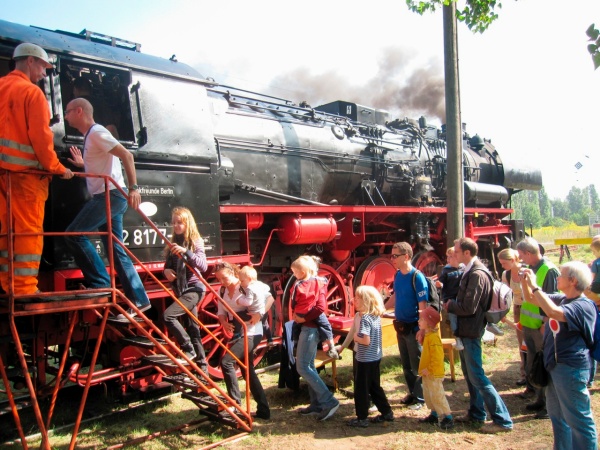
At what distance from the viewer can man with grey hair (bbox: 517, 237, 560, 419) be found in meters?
4.98

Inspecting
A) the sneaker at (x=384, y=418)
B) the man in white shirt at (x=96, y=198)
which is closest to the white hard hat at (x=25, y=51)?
the man in white shirt at (x=96, y=198)

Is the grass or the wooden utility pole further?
the wooden utility pole

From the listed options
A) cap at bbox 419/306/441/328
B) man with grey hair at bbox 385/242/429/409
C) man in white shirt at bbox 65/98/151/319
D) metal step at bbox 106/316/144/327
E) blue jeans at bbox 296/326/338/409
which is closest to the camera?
man in white shirt at bbox 65/98/151/319

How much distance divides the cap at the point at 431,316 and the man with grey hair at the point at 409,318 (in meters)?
0.21

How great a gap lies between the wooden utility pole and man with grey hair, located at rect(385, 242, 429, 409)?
2.14 meters

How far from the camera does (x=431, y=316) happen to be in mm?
4871

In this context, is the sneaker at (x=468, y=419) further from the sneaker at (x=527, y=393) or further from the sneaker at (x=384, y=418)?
the sneaker at (x=527, y=393)

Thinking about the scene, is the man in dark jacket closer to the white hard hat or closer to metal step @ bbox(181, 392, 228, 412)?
metal step @ bbox(181, 392, 228, 412)

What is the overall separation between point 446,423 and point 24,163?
161 inches

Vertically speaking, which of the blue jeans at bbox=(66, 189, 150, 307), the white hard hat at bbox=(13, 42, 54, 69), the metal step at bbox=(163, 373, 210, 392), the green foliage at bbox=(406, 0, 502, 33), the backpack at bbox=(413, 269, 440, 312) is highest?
the green foliage at bbox=(406, 0, 502, 33)

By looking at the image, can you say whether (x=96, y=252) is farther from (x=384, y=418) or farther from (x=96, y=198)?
(x=384, y=418)

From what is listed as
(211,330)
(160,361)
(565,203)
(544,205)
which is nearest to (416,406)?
(211,330)

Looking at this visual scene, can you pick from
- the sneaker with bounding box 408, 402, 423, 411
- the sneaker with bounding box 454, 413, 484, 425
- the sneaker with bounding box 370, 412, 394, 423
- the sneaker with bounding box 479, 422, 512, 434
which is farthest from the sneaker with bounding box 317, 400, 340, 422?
the sneaker with bounding box 479, 422, 512, 434

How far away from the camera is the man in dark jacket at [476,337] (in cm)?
462
